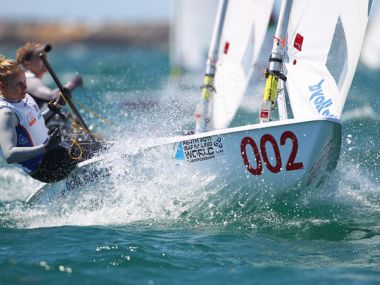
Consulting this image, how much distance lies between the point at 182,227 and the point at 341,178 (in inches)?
47.6

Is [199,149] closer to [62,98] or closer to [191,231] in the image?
[191,231]

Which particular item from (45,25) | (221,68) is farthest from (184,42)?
(45,25)

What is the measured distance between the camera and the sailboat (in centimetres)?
472

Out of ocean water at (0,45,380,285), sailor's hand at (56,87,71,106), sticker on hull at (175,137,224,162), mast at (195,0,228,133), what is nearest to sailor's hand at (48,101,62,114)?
sailor's hand at (56,87,71,106)

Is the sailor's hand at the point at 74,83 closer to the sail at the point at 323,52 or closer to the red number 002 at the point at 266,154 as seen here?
the sail at the point at 323,52

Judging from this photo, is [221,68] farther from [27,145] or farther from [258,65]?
[27,145]

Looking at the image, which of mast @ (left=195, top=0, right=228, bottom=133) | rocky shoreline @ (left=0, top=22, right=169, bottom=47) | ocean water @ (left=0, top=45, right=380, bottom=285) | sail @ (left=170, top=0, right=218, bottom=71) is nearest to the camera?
ocean water @ (left=0, top=45, right=380, bottom=285)

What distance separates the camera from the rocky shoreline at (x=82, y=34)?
77688 mm

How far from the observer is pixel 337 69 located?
5.23 m

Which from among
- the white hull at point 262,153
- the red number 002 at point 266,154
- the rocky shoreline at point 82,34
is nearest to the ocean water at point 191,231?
the white hull at point 262,153

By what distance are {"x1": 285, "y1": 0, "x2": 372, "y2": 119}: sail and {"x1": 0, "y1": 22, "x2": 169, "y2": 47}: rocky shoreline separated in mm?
70165

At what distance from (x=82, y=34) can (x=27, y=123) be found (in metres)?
75.3

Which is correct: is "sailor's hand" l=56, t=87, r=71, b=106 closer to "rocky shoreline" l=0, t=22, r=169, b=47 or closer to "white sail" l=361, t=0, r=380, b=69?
"white sail" l=361, t=0, r=380, b=69

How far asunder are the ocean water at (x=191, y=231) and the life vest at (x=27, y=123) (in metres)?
0.60
